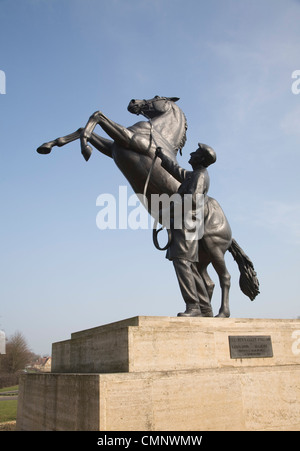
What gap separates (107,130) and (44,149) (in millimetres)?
1262

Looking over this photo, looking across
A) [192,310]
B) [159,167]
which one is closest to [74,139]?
[159,167]

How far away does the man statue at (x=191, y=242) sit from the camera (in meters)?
5.78

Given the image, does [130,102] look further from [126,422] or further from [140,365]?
[126,422]

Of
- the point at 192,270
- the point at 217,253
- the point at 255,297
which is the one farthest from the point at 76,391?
the point at 255,297

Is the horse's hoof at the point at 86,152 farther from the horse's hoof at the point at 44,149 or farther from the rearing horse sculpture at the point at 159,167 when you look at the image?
the horse's hoof at the point at 44,149

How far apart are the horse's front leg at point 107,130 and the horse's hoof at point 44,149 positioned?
0.81 meters

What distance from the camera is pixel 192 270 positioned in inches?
245

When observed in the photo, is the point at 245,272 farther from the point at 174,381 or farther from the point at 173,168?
the point at 174,381

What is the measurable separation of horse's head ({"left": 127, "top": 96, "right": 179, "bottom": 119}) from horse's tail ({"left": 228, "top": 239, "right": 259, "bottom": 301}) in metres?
3.49

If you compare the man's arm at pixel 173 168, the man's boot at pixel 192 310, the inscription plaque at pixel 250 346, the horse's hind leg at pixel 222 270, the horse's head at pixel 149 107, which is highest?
the horse's head at pixel 149 107

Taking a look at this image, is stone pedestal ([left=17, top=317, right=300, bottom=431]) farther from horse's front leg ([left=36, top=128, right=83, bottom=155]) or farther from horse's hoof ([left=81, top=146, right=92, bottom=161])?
horse's front leg ([left=36, top=128, right=83, bottom=155])

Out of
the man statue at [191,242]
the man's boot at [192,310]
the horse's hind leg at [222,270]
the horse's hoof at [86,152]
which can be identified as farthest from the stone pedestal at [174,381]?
the horse's hoof at [86,152]

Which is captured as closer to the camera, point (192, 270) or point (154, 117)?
point (192, 270)
